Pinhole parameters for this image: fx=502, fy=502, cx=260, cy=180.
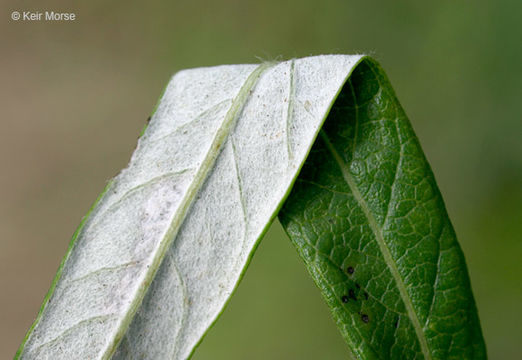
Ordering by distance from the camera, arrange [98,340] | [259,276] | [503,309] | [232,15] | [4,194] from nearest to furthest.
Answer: [98,340]
[503,309]
[259,276]
[232,15]
[4,194]

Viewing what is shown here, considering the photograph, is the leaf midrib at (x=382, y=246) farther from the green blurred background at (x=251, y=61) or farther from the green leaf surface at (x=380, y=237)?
the green blurred background at (x=251, y=61)

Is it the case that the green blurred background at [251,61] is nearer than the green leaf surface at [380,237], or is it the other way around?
the green leaf surface at [380,237]

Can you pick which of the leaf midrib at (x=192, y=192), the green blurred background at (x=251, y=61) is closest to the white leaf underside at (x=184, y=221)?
the leaf midrib at (x=192, y=192)

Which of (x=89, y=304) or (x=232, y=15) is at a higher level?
(x=232, y=15)

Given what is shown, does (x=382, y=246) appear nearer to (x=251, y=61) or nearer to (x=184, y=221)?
(x=184, y=221)

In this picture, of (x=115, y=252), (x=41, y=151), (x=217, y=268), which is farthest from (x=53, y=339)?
(x=41, y=151)

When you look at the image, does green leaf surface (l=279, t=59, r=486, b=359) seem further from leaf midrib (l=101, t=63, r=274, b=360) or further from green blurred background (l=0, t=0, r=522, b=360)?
green blurred background (l=0, t=0, r=522, b=360)

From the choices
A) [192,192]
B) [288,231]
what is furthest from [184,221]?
[288,231]

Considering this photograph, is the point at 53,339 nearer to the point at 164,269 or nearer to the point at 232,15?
the point at 164,269
